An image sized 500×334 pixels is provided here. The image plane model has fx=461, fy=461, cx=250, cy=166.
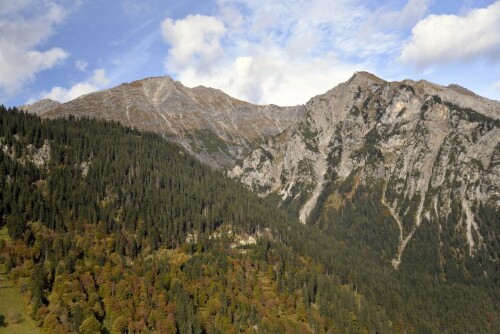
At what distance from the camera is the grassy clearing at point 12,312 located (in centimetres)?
12838

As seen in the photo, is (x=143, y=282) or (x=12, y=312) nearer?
(x=12, y=312)

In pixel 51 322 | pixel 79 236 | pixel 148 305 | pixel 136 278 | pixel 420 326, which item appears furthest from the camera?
pixel 420 326

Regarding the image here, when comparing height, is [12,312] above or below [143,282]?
below

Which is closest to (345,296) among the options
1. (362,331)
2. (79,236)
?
(362,331)

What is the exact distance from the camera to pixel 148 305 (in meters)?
152

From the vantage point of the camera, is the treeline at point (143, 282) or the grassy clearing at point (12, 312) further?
the treeline at point (143, 282)

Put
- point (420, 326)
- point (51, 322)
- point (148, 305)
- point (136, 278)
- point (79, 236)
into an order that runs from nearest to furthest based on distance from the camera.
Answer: point (51, 322) < point (148, 305) < point (136, 278) < point (79, 236) < point (420, 326)

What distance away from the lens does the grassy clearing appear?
128 m

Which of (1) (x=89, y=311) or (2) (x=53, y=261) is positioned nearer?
(1) (x=89, y=311)

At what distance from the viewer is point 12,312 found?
133250 millimetres

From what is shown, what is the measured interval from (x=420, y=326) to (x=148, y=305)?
114738 millimetres

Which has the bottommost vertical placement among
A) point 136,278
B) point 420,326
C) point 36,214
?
point 420,326

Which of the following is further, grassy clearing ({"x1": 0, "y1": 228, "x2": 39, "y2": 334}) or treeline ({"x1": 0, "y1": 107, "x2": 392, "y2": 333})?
treeline ({"x1": 0, "y1": 107, "x2": 392, "y2": 333})

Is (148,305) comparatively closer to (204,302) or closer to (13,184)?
(204,302)
